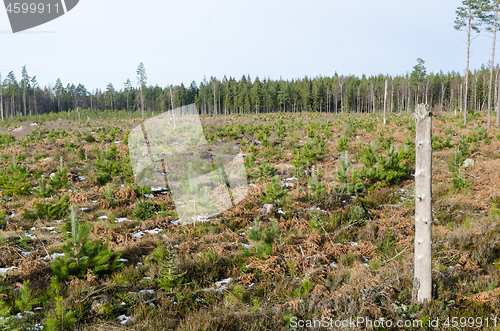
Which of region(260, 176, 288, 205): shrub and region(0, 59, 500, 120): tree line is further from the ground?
region(0, 59, 500, 120): tree line

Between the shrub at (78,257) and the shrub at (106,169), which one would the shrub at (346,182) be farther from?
the shrub at (106,169)

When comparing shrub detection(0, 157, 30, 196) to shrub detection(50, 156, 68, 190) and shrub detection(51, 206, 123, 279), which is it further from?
shrub detection(51, 206, 123, 279)

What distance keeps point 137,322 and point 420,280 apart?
3.85 m

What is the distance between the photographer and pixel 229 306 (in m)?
3.98

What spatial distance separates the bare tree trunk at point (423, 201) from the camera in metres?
3.52

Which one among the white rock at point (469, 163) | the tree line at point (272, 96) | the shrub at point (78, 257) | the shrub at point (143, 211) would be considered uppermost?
the tree line at point (272, 96)

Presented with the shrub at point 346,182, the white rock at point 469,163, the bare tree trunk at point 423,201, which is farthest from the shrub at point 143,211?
the white rock at point 469,163

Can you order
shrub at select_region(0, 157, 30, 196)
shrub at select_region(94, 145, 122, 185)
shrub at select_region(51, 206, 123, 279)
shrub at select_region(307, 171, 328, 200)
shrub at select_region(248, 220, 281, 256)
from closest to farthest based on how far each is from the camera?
shrub at select_region(51, 206, 123, 279) → shrub at select_region(248, 220, 281, 256) → shrub at select_region(0, 157, 30, 196) → shrub at select_region(307, 171, 328, 200) → shrub at select_region(94, 145, 122, 185)

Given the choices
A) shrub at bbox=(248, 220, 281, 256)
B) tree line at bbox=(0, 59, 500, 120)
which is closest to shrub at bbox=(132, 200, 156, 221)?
shrub at bbox=(248, 220, 281, 256)

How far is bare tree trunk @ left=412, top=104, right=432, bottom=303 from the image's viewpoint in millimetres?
3519

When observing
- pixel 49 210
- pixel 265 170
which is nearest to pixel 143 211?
pixel 49 210

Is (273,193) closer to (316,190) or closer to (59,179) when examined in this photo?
(316,190)

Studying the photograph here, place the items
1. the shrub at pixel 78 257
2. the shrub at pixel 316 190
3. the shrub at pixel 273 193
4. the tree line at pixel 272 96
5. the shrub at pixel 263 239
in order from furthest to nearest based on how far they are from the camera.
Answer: the tree line at pixel 272 96 → the shrub at pixel 316 190 → the shrub at pixel 273 193 → the shrub at pixel 263 239 → the shrub at pixel 78 257

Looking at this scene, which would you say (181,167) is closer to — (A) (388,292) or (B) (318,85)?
(A) (388,292)
